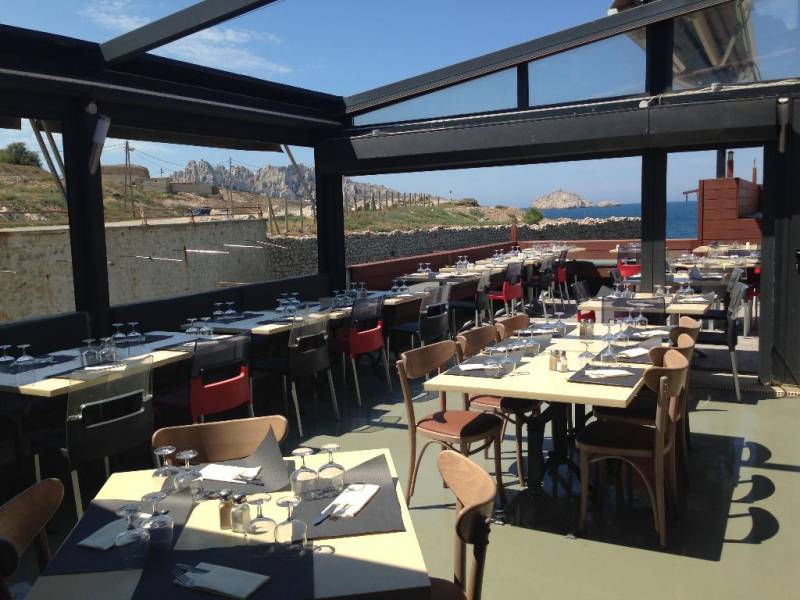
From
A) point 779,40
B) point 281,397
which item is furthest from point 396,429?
point 779,40

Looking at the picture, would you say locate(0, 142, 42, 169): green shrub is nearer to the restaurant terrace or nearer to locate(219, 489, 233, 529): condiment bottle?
the restaurant terrace

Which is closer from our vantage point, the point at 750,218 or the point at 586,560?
the point at 586,560

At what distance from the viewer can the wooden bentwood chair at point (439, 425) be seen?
3.79 metres

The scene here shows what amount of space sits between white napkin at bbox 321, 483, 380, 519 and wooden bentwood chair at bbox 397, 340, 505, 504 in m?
1.51

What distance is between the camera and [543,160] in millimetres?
7832

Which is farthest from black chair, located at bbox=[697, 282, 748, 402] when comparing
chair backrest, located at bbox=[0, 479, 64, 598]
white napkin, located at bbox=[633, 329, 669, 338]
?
chair backrest, located at bbox=[0, 479, 64, 598]

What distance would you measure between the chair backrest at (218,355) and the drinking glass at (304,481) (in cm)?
228

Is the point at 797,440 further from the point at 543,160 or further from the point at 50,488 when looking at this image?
the point at 50,488

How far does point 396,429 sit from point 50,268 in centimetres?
1402

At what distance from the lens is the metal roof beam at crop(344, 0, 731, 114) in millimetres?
6383

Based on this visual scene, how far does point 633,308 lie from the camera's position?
5.69 m

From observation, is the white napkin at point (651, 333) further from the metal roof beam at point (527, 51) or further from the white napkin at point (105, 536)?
the white napkin at point (105, 536)

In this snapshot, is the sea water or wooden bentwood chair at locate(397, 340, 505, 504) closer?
wooden bentwood chair at locate(397, 340, 505, 504)

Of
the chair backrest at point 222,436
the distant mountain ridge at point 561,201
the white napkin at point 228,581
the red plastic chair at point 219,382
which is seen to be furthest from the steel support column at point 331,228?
the distant mountain ridge at point 561,201
